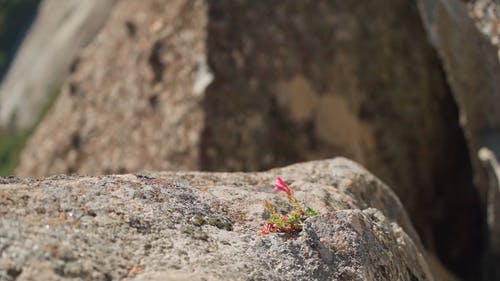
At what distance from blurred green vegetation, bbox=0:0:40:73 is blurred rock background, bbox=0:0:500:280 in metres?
18.2

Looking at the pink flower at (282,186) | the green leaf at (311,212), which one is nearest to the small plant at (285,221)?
the green leaf at (311,212)

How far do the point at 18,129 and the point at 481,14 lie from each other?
58.3ft

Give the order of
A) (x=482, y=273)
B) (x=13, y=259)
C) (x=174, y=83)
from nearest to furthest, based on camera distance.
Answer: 1. (x=13, y=259)
2. (x=482, y=273)
3. (x=174, y=83)

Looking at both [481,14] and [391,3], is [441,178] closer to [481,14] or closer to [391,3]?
[391,3]

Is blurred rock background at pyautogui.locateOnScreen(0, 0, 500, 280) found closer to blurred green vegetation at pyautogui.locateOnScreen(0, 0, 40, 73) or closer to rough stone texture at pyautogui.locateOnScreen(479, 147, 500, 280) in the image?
rough stone texture at pyautogui.locateOnScreen(479, 147, 500, 280)

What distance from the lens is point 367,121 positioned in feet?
34.2

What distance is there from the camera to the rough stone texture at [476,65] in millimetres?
7215

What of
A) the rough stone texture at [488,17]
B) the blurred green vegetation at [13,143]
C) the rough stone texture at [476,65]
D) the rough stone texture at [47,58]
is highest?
the rough stone texture at [488,17]

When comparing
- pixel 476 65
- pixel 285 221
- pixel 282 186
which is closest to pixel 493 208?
pixel 476 65

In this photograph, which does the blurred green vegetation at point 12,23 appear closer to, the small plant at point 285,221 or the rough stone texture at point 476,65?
the rough stone texture at point 476,65

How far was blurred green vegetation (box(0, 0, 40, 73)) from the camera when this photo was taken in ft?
94.9

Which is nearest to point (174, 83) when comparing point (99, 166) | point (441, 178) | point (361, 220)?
point (99, 166)

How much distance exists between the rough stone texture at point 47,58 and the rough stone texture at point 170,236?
1692 centimetres

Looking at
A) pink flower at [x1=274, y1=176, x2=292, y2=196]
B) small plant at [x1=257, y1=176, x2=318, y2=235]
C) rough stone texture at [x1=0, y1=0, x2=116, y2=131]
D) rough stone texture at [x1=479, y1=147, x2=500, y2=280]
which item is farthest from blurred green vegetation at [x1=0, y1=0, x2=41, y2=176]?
small plant at [x1=257, y1=176, x2=318, y2=235]
